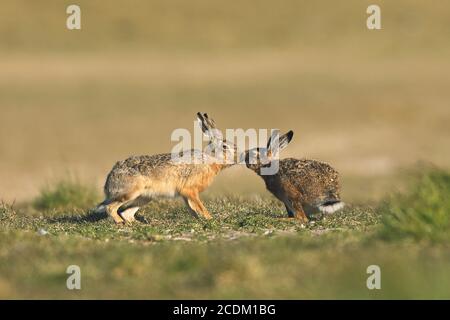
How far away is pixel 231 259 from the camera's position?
31.0 feet

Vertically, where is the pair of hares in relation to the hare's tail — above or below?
above

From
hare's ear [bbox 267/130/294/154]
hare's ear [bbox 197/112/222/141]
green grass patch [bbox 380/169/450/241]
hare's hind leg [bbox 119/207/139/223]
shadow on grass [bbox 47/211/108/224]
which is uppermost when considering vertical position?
hare's ear [bbox 197/112/222/141]

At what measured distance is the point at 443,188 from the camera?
11.3 m

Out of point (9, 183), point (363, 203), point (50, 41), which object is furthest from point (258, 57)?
point (363, 203)

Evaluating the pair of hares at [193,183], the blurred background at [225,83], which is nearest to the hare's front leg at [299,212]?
the pair of hares at [193,183]

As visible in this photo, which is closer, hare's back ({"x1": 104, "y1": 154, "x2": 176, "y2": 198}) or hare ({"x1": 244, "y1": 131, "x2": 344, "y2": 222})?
hare ({"x1": 244, "y1": 131, "x2": 344, "y2": 222})

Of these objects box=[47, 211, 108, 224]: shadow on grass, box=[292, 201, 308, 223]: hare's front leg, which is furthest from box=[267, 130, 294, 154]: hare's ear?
box=[47, 211, 108, 224]: shadow on grass

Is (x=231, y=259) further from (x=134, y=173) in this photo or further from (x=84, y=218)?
(x=84, y=218)

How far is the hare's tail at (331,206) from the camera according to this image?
12883 mm

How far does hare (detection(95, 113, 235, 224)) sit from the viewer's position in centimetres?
1339

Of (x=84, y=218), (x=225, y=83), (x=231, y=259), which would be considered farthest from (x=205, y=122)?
(x=225, y=83)

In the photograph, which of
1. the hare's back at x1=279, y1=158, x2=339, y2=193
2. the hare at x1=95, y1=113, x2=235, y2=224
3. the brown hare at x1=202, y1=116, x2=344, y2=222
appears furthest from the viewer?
the hare at x1=95, y1=113, x2=235, y2=224

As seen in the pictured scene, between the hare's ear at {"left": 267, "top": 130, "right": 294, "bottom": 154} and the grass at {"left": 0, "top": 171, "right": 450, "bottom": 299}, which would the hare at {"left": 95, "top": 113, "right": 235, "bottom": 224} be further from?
the hare's ear at {"left": 267, "top": 130, "right": 294, "bottom": 154}

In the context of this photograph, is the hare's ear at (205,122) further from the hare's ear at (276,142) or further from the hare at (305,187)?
the hare at (305,187)
